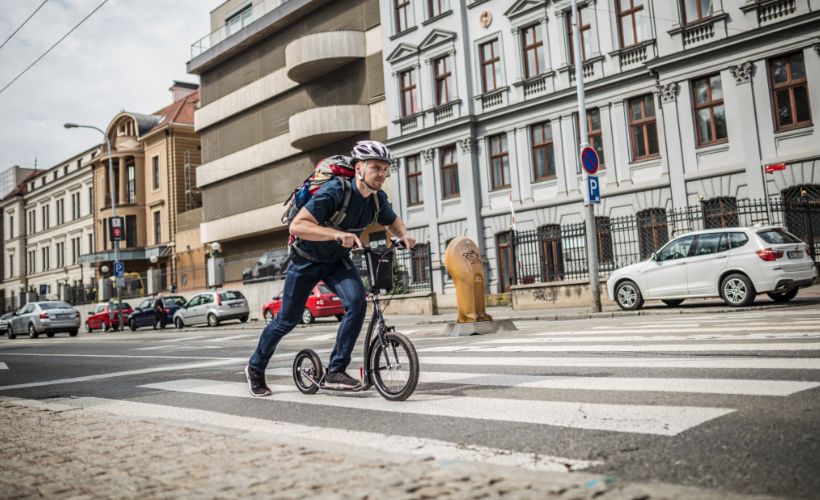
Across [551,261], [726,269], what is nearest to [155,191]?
[551,261]

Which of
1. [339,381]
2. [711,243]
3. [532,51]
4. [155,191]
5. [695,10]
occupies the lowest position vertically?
[339,381]

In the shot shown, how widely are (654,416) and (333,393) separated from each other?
2.77 meters

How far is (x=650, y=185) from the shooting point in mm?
24609

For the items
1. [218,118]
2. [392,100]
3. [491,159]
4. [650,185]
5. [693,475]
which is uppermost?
[218,118]

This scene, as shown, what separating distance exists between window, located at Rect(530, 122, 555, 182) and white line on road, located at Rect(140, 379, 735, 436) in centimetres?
2357

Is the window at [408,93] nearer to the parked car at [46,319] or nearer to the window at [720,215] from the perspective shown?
the window at [720,215]

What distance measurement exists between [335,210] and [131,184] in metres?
55.2

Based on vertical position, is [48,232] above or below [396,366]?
above

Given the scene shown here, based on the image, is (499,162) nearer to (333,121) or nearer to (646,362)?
(333,121)

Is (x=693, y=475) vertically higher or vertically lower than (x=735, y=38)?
lower

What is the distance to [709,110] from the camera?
23.5m

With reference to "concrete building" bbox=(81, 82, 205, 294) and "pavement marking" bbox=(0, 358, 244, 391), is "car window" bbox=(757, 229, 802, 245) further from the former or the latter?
"concrete building" bbox=(81, 82, 205, 294)

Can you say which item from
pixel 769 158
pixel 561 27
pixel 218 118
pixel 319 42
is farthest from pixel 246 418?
pixel 218 118

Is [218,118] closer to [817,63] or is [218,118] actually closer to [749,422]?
[817,63]
